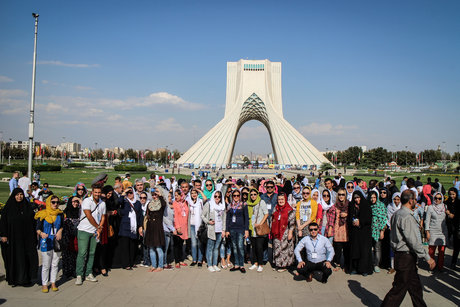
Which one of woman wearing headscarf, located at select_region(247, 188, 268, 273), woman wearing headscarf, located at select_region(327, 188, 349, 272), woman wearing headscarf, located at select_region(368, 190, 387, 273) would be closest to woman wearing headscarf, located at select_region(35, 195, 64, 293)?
woman wearing headscarf, located at select_region(247, 188, 268, 273)

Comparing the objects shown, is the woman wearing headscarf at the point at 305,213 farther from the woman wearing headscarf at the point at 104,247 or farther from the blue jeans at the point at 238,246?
the woman wearing headscarf at the point at 104,247

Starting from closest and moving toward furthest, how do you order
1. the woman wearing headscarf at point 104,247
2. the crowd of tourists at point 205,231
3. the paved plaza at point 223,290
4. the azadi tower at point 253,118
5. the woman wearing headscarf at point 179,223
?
the paved plaza at point 223,290 < the crowd of tourists at point 205,231 < the woman wearing headscarf at point 104,247 < the woman wearing headscarf at point 179,223 < the azadi tower at point 253,118

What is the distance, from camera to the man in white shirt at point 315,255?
4.50 metres

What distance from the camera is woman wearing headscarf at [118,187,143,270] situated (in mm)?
5141

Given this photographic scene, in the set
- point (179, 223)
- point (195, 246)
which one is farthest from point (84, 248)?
point (195, 246)

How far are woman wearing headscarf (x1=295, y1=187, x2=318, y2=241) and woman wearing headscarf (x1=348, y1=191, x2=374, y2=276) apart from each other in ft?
1.85

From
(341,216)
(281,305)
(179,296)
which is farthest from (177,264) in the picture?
(341,216)

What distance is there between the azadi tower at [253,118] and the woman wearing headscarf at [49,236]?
120 feet

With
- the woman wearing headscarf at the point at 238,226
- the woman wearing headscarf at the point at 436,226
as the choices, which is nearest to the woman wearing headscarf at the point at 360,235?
the woman wearing headscarf at the point at 436,226

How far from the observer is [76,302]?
3805 millimetres

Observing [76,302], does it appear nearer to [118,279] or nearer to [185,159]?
[118,279]

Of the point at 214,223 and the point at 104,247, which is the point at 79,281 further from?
the point at 214,223

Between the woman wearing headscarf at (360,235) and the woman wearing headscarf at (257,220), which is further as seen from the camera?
the woman wearing headscarf at (257,220)

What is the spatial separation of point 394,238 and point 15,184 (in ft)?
29.8
